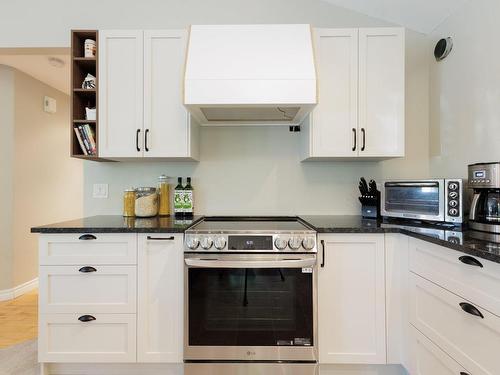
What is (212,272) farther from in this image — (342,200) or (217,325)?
(342,200)

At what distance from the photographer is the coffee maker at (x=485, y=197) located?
4.93ft

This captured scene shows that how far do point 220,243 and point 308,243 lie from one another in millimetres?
500

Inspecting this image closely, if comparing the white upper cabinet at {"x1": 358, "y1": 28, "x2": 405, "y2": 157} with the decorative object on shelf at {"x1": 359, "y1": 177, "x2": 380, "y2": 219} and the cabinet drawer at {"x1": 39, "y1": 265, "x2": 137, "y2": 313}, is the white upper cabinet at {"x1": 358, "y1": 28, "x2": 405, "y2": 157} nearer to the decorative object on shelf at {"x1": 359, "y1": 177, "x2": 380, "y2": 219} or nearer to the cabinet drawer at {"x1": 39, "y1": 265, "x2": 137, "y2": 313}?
the decorative object on shelf at {"x1": 359, "y1": 177, "x2": 380, "y2": 219}

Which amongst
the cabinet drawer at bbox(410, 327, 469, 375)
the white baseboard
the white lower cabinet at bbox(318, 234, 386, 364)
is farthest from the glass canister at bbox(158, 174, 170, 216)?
the white baseboard

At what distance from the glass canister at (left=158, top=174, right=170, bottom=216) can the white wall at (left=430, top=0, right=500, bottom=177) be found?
2.12 metres

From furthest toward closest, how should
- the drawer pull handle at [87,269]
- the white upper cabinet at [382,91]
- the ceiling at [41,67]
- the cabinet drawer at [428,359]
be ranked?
the ceiling at [41,67] → the white upper cabinet at [382,91] → the drawer pull handle at [87,269] → the cabinet drawer at [428,359]

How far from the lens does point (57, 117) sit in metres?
3.97

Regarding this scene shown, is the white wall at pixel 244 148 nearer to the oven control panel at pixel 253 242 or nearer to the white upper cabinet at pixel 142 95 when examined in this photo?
the white upper cabinet at pixel 142 95

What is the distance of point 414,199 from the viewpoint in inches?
75.9

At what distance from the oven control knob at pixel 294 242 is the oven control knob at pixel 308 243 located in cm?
2

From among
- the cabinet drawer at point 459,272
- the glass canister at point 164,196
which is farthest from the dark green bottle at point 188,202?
the cabinet drawer at point 459,272

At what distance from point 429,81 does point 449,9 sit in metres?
0.50

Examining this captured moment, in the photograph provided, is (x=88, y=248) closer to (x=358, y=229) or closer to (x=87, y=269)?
(x=87, y=269)

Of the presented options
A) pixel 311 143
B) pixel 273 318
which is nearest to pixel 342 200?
pixel 311 143
